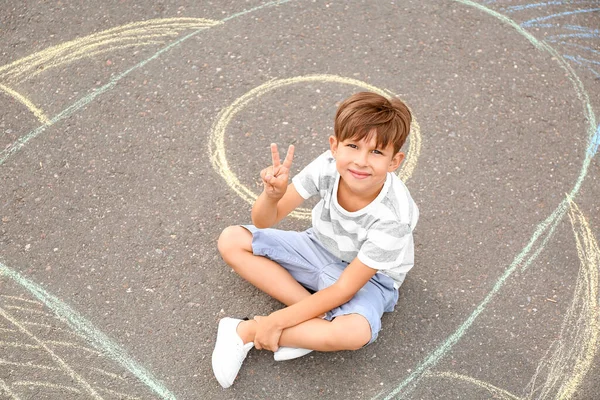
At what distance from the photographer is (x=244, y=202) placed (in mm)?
3076

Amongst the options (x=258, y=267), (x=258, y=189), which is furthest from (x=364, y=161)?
(x=258, y=189)

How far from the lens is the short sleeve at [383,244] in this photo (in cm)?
236

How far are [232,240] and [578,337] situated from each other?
57.3 inches

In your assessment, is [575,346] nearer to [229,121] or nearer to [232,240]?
[232,240]

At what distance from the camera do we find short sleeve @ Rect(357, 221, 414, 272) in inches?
93.0

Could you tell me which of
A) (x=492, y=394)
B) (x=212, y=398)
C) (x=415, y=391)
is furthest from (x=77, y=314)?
(x=492, y=394)

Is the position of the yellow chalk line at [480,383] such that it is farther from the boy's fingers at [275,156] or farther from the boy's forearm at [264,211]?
the boy's fingers at [275,156]

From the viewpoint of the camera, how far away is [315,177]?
2.51m

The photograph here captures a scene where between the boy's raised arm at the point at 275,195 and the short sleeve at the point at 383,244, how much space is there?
35 cm

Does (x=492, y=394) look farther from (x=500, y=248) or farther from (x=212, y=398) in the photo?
(x=212, y=398)

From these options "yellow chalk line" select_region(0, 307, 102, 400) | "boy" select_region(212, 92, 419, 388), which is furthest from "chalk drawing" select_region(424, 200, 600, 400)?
"yellow chalk line" select_region(0, 307, 102, 400)

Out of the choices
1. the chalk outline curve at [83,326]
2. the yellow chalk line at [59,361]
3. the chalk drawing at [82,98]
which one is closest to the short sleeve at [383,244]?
the chalk outline curve at [83,326]

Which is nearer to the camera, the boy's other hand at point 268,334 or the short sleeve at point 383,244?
the short sleeve at point 383,244

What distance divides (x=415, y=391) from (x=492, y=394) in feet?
0.97
